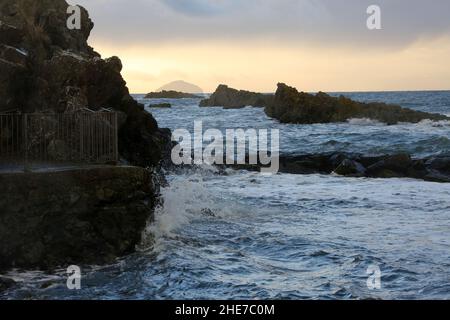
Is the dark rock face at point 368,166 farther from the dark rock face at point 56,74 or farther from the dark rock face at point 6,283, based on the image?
the dark rock face at point 6,283

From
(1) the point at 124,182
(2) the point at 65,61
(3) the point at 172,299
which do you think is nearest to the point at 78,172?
(1) the point at 124,182

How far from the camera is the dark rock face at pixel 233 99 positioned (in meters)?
118

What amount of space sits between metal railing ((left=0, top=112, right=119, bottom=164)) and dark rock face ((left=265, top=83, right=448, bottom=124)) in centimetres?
4910

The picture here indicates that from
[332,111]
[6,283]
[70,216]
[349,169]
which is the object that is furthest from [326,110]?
[6,283]

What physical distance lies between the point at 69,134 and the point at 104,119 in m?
0.93

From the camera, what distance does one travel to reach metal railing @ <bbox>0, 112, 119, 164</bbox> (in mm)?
14000

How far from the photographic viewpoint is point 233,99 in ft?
405

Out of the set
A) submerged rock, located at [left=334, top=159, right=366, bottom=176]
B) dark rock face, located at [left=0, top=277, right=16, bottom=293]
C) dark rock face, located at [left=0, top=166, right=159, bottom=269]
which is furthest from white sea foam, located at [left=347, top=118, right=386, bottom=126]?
dark rock face, located at [left=0, top=277, right=16, bottom=293]

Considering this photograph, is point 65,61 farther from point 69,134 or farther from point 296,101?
point 296,101

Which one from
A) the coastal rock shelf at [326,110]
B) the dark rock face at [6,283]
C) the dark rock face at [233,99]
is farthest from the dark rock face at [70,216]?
the dark rock face at [233,99]

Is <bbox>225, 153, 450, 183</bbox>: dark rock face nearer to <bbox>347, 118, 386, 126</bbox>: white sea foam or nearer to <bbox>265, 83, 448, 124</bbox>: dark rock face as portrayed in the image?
<bbox>347, 118, 386, 126</bbox>: white sea foam

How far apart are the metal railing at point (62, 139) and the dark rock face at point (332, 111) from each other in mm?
49098

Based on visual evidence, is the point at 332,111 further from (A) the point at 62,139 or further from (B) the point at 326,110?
(A) the point at 62,139

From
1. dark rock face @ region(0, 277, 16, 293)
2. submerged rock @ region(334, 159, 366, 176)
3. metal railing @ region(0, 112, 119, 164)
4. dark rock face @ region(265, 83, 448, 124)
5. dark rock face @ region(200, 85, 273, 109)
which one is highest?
Result: dark rock face @ region(200, 85, 273, 109)
